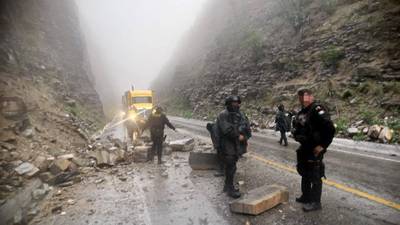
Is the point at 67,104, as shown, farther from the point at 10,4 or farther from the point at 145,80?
the point at 145,80

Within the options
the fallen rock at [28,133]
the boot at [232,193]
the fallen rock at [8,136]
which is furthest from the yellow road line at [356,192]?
the fallen rock at [28,133]

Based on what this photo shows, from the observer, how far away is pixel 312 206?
4.95 m

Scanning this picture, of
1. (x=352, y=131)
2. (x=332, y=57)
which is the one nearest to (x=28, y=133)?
(x=352, y=131)

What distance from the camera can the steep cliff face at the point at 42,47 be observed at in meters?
14.5

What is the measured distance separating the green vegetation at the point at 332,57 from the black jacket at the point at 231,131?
17.4 metres

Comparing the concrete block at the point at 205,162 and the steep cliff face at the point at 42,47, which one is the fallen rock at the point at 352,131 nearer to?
the concrete block at the point at 205,162

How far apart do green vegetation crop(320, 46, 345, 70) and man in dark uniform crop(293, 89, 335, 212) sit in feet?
58.4

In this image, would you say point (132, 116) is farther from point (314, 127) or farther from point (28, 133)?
point (314, 127)

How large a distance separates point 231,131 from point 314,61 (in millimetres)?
19634

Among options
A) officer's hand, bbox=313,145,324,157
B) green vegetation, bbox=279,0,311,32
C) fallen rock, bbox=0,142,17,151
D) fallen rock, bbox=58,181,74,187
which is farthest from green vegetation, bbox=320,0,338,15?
fallen rock, bbox=0,142,17,151

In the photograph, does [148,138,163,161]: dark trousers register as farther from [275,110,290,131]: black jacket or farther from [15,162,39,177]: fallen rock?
[275,110,290,131]: black jacket

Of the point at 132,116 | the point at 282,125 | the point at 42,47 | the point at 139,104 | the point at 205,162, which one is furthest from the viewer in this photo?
the point at 42,47

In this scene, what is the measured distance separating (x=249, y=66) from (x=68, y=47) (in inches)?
808

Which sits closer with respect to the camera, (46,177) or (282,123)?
(46,177)
